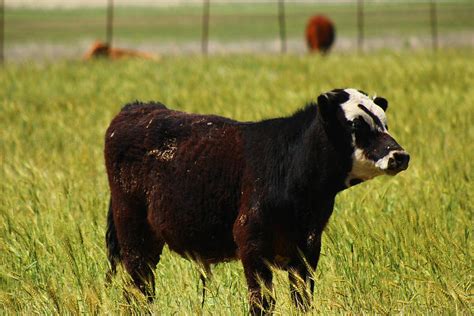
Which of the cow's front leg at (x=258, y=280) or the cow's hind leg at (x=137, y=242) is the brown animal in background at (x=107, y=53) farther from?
the cow's front leg at (x=258, y=280)

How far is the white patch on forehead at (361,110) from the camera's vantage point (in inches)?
180

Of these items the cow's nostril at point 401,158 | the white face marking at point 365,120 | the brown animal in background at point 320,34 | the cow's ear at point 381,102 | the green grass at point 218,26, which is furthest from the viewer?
the green grass at point 218,26

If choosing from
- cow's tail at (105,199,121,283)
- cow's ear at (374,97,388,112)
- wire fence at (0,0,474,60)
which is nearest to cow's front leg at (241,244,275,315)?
cow's ear at (374,97,388,112)

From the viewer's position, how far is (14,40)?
191ft

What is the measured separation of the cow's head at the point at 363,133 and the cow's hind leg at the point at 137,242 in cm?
129

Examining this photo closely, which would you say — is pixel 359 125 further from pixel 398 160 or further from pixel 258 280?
pixel 258 280

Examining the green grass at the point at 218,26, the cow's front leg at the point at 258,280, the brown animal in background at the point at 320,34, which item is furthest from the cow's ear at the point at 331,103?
the green grass at the point at 218,26

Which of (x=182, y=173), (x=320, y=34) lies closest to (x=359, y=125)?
(x=182, y=173)

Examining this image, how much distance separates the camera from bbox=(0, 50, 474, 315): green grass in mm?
5023

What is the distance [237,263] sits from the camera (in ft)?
19.2

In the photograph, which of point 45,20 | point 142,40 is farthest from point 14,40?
point 45,20

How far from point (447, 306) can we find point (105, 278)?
6.56 feet

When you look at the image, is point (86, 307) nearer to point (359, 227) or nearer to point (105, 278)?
point (105, 278)

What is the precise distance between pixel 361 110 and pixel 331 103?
17cm
